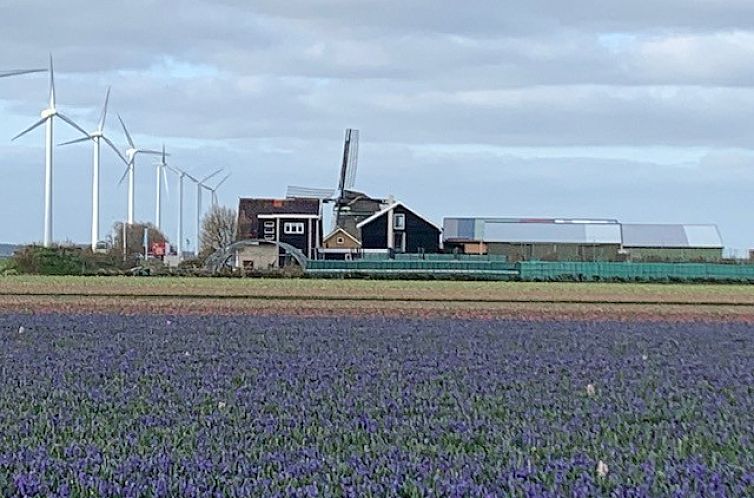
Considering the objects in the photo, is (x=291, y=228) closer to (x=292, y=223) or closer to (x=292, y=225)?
(x=292, y=225)

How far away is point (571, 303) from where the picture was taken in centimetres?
4672

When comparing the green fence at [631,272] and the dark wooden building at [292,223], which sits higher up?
the dark wooden building at [292,223]

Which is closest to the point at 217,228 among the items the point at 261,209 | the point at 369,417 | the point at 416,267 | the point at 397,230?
the point at 261,209

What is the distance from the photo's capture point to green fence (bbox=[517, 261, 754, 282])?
73188mm

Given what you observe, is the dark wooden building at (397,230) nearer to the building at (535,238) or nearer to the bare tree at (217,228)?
the building at (535,238)

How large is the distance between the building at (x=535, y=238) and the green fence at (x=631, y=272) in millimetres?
35262

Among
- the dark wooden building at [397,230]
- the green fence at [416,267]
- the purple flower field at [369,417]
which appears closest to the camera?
the purple flower field at [369,417]

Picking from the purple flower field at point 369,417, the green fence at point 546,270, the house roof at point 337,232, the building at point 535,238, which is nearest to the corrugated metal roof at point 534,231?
the building at point 535,238

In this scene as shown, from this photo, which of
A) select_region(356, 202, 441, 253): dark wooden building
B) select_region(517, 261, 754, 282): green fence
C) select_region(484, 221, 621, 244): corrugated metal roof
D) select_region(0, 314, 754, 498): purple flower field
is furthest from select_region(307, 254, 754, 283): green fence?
select_region(0, 314, 754, 498): purple flower field

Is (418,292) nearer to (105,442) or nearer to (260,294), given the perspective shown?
(260,294)

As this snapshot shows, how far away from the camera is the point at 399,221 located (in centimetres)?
10794

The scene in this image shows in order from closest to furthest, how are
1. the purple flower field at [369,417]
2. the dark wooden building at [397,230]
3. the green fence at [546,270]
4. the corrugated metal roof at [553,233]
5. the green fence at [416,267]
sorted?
the purple flower field at [369,417] < the green fence at [546,270] < the green fence at [416,267] < the dark wooden building at [397,230] < the corrugated metal roof at [553,233]

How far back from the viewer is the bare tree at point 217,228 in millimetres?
124000

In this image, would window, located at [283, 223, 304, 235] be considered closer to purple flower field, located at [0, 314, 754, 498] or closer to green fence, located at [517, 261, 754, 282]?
green fence, located at [517, 261, 754, 282]
